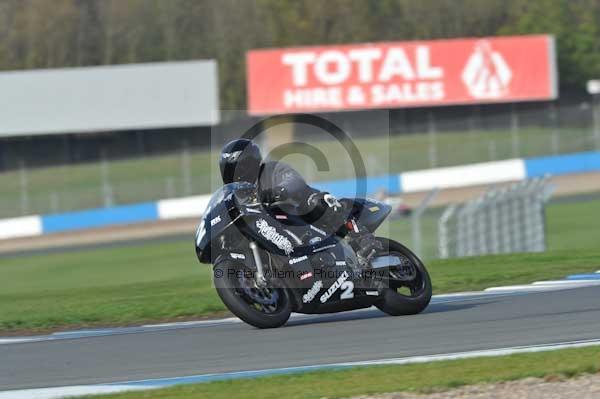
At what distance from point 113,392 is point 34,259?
2090 cm

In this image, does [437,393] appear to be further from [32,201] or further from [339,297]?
[32,201]

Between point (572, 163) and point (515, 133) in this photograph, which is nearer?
point (572, 163)

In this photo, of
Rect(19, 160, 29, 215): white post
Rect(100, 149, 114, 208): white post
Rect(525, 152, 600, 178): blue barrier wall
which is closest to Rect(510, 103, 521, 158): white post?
Rect(525, 152, 600, 178): blue barrier wall

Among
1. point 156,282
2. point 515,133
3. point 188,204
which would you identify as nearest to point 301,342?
point 156,282

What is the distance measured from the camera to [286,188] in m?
8.43

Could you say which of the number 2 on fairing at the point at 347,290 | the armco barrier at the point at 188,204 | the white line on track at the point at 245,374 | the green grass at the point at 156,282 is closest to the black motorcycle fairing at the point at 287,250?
the number 2 on fairing at the point at 347,290

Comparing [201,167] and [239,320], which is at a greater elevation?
[201,167]

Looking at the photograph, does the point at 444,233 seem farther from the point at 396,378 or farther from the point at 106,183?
the point at 106,183

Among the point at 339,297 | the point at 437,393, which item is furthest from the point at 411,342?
the point at 437,393

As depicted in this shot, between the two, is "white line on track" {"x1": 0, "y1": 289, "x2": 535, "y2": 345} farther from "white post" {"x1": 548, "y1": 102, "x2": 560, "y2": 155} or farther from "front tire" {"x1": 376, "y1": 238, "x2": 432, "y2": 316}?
"white post" {"x1": 548, "y1": 102, "x2": 560, "y2": 155}

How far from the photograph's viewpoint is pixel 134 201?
32969mm

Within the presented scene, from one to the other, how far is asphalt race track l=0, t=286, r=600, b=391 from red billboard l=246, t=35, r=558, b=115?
28.5m

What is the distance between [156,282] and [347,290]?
23.8 ft

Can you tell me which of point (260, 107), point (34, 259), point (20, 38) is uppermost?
point (20, 38)
